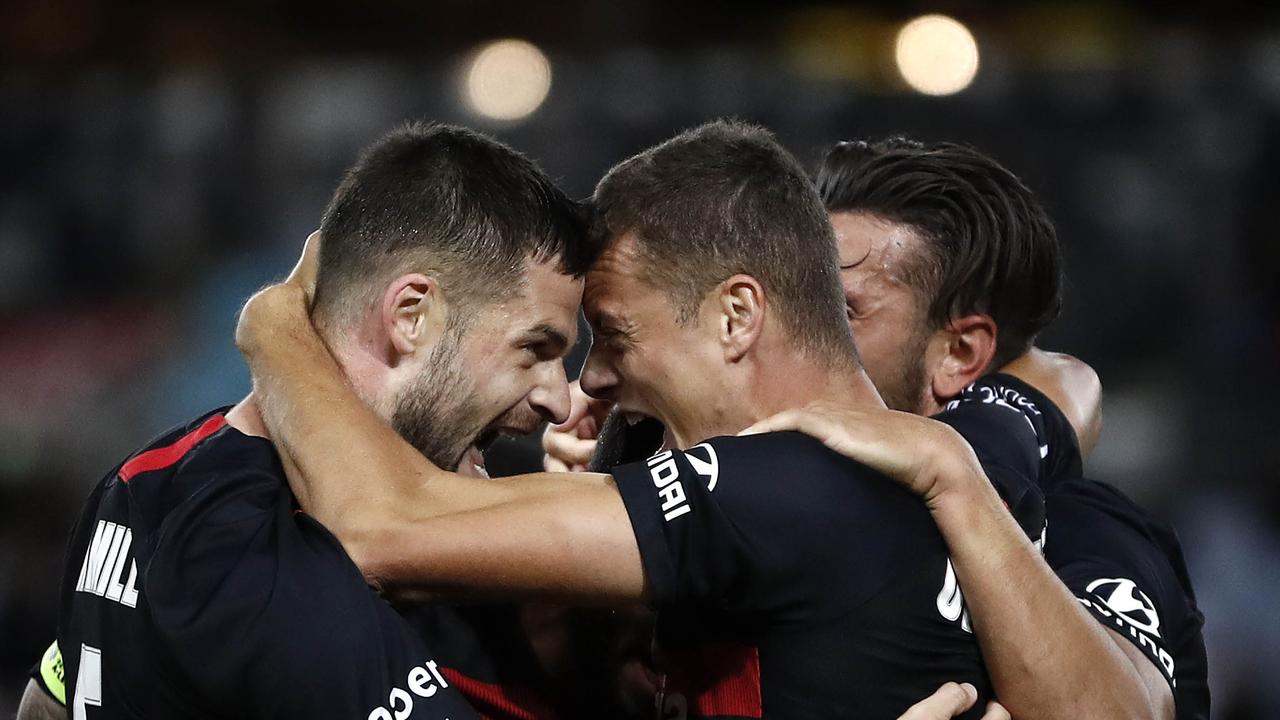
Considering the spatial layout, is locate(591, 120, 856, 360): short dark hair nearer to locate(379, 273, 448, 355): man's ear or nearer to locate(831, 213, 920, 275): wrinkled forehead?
locate(379, 273, 448, 355): man's ear

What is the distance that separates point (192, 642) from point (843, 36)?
9.44 meters

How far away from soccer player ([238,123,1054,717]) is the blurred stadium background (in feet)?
19.9

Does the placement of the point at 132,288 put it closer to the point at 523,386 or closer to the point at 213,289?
the point at 213,289

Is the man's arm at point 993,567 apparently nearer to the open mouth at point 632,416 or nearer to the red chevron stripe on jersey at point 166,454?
the open mouth at point 632,416

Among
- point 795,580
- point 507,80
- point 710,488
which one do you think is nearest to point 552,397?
point 710,488

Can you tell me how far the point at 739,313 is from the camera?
2.62m

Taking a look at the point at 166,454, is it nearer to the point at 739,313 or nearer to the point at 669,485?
the point at 669,485

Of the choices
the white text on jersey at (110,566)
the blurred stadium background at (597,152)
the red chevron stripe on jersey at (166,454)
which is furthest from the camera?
the blurred stadium background at (597,152)

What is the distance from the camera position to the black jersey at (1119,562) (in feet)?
9.27

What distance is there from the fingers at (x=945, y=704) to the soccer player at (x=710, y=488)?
0.04 m

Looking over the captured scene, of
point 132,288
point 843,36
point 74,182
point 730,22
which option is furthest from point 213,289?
point 843,36

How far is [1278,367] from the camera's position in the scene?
→ 871 centimetres

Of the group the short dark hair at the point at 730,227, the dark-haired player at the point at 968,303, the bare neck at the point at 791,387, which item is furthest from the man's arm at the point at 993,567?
the dark-haired player at the point at 968,303

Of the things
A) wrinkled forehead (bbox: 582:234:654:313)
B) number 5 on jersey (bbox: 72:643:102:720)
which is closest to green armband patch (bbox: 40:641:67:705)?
number 5 on jersey (bbox: 72:643:102:720)
